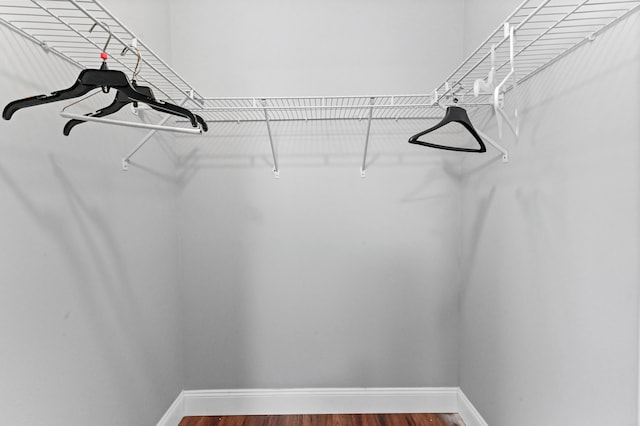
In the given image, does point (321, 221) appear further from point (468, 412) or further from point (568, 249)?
point (468, 412)

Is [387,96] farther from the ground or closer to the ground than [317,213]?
farther from the ground

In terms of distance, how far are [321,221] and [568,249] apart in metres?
1.15

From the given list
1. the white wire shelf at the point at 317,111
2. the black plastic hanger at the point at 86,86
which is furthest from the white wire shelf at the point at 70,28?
the white wire shelf at the point at 317,111

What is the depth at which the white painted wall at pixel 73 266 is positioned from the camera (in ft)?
3.07

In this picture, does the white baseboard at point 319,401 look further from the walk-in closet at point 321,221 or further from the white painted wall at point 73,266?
the white painted wall at point 73,266

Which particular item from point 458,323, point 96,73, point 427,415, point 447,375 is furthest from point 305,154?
point 427,415

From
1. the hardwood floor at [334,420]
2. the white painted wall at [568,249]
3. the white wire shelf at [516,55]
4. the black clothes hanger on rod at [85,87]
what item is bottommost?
the hardwood floor at [334,420]

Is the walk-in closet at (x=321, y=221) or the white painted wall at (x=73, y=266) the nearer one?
the white painted wall at (x=73, y=266)

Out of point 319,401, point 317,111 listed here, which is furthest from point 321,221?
point 319,401

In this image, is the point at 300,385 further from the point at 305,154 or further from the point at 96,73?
the point at 96,73

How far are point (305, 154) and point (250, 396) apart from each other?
142 centimetres

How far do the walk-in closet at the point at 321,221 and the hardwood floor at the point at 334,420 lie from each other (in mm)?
17

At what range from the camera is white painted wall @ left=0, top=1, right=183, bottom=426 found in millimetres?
935

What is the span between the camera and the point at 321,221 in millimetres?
1938
